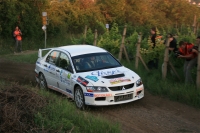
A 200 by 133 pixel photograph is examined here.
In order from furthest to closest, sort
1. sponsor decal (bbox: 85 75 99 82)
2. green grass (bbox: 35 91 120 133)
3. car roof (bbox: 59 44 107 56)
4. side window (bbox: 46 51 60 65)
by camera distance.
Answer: side window (bbox: 46 51 60 65), car roof (bbox: 59 44 107 56), sponsor decal (bbox: 85 75 99 82), green grass (bbox: 35 91 120 133)

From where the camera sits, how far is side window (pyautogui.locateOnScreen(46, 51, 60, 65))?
10.9 meters

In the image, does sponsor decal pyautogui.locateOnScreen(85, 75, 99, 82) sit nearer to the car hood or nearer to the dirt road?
the car hood

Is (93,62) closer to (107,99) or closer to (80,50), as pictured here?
(80,50)

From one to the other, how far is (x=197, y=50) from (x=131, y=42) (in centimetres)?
552

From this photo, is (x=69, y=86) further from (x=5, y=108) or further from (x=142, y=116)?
(x=5, y=108)

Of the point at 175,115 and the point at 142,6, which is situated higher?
the point at 142,6

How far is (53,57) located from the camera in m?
11.1

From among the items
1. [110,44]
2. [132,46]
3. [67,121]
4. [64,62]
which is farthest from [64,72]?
[110,44]

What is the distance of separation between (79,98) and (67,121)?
281 cm

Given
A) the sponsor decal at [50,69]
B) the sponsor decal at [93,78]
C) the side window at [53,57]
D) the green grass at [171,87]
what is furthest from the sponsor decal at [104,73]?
the side window at [53,57]

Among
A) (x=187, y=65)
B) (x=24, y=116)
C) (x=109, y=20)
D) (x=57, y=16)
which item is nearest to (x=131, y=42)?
(x=187, y=65)

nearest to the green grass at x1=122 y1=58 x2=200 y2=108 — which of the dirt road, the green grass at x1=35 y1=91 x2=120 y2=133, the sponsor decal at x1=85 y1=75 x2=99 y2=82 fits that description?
the dirt road

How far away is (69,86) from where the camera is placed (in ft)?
31.5

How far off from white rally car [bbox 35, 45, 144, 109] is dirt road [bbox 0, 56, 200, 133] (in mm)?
297
